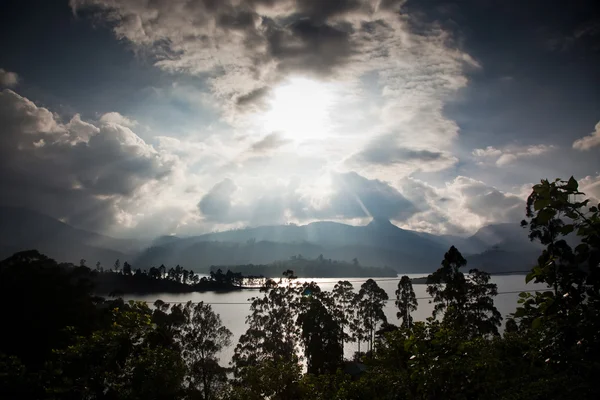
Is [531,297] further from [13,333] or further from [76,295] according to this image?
[76,295]

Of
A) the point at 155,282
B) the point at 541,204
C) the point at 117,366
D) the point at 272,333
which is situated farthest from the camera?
the point at 155,282

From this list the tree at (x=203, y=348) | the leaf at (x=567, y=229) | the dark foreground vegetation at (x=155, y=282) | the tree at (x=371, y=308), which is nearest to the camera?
the leaf at (x=567, y=229)

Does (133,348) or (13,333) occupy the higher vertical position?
(133,348)

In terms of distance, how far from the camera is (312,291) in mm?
46000

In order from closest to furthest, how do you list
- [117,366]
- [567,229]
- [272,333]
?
[567,229] → [117,366] → [272,333]

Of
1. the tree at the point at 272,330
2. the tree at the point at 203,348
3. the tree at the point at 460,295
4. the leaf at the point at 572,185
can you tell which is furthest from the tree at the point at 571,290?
the tree at the point at 272,330

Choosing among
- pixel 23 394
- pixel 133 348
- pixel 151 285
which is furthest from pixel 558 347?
pixel 151 285

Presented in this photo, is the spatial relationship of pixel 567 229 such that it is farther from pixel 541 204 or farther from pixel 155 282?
pixel 155 282

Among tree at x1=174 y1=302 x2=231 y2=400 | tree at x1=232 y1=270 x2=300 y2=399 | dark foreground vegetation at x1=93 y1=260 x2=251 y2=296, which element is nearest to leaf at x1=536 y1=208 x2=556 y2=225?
tree at x1=232 y1=270 x2=300 y2=399

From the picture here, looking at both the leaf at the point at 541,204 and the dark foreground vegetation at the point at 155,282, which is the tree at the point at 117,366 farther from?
the dark foreground vegetation at the point at 155,282

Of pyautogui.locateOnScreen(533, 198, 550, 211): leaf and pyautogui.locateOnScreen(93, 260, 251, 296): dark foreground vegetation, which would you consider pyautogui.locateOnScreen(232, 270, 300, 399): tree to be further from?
pyautogui.locateOnScreen(93, 260, 251, 296): dark foreground vegetation

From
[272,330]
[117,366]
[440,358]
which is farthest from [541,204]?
[272,330]

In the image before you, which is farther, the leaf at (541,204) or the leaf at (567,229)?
the leaf at (541,204)

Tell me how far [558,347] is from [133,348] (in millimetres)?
7563
